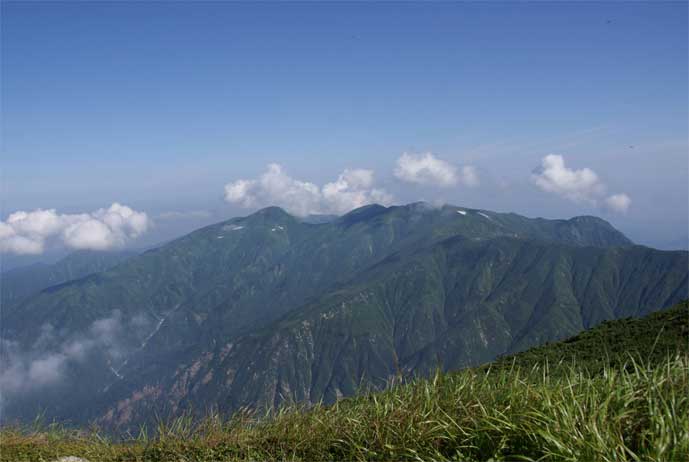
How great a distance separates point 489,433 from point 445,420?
660 mm

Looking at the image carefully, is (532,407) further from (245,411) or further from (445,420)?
(245,411)

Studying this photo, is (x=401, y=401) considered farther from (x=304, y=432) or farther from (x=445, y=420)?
(x=304, y=432)

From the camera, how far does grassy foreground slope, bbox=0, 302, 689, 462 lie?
4941 millimetres

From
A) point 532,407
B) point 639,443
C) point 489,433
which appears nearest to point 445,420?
point 489,433

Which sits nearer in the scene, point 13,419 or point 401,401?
point 401,401

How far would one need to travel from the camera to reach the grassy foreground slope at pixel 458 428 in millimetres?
4941

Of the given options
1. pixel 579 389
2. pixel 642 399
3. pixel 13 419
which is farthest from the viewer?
pixel 13 419

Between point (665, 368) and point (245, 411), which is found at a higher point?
point (665, 368)

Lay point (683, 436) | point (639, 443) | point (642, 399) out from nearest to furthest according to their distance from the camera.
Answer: point (683, 436) → point (639, 443) → point (642, 399)

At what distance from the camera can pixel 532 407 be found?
5.58 m

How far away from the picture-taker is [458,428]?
18.9 ft

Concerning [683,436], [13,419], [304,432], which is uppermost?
[683,436]

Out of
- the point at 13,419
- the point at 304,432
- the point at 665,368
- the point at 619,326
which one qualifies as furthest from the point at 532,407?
the point at 619,326

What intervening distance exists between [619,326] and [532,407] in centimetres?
5775
